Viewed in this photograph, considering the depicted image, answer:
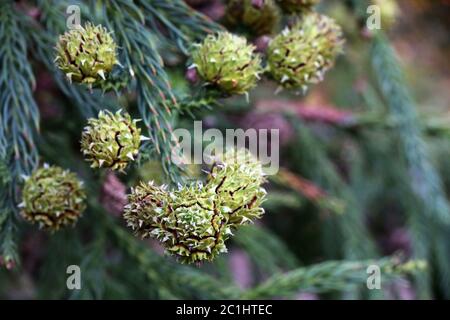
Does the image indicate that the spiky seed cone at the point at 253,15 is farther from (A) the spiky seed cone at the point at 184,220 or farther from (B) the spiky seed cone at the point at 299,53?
(A) the spiky seed cone at the point at 184,220

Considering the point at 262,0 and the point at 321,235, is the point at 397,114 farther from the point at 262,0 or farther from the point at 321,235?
the point at 262,0

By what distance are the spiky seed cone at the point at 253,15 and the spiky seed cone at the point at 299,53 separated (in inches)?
2.4

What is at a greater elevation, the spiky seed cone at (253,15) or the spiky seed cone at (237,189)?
the spiky seed cone at (253,15)

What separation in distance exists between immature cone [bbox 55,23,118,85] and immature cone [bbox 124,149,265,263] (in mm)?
174

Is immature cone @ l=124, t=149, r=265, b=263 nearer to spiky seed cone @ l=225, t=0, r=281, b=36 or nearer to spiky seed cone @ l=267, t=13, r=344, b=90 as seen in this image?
spiky seed cone @ l=267, t=13, r=344, b=90

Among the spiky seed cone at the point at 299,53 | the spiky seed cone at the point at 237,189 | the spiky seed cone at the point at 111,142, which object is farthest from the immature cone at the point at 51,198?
the spiky seed cone at the point at 299,53

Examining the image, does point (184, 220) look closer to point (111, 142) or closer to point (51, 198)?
point (111, 142)

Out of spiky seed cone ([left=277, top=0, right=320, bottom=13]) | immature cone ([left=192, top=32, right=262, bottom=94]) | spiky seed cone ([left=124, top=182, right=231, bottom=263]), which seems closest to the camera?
spiky seed cone ([left=124, top=182, right=231, bottom=263])

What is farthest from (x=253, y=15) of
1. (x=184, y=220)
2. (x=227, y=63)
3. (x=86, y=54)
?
(x=184, y=220)

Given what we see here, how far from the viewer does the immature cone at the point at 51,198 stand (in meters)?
0.91

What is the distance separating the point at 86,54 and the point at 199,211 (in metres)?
0.27

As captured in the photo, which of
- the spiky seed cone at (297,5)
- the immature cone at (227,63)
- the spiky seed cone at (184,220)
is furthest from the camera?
the spiky seed cone at (297,5)

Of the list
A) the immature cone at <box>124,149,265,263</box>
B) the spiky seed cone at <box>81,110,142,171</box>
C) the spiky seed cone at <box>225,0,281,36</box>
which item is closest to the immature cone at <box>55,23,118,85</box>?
the spiky seed cone at <box>81,110,142,171</box>

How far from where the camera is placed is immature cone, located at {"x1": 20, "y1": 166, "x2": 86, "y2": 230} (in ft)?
2.97
